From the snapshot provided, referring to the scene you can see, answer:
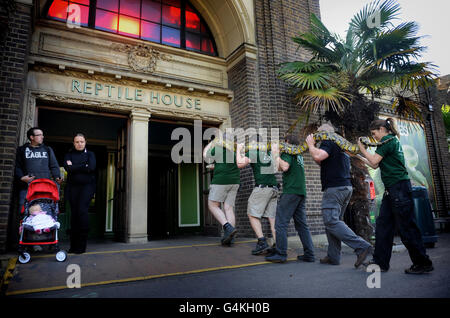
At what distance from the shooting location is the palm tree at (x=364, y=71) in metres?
5.92

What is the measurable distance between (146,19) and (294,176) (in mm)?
5891

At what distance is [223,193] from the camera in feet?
17.1

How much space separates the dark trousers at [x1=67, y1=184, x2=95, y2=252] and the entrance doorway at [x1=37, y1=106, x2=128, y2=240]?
14.4 ft

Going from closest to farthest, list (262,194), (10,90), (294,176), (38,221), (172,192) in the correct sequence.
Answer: (38,221) < (294,176) < (262,194) < (10,90) < (172,192)

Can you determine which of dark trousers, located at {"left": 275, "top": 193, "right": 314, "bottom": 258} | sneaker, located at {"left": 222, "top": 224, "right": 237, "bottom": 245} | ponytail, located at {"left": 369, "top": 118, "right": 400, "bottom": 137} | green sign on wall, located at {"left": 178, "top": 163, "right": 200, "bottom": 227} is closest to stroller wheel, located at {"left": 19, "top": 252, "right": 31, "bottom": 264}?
sneaker, located at {"left": 222, "top": 224, "right": 237, "bottom": 245}

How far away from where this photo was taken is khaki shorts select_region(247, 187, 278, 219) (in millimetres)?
4664

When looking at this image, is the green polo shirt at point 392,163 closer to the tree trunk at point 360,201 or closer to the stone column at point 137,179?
the tree trunk at point 360,201

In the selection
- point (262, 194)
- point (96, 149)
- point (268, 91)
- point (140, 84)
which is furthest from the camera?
point (96, 149)

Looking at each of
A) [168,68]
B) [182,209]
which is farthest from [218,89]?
[182,209]

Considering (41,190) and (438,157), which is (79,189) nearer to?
(41,190)

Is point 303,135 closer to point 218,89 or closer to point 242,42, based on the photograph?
point 218,89

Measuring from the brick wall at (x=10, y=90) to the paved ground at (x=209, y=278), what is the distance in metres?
1.23

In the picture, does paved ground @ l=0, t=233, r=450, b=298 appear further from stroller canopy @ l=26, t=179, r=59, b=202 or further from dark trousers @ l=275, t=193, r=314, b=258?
stroller canopy @ l=26, t=179, r=59, b=202

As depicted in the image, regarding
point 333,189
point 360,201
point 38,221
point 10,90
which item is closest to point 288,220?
point 333,189
